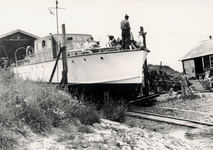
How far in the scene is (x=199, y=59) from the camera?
24594mm

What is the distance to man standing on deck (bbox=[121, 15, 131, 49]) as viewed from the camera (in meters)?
10.6

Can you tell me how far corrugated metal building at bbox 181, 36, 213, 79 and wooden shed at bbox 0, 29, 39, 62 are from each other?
15069 millimetres

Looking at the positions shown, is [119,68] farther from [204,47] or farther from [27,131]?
[204,47]

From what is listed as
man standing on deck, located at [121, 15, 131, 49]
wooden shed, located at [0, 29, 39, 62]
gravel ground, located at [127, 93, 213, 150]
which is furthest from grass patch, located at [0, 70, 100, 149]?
wooden shed, located at [0, 29, 39, 62]

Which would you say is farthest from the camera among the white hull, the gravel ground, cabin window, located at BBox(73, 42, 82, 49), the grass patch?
cabin window, located at BBox(73, 42, 82, 49)

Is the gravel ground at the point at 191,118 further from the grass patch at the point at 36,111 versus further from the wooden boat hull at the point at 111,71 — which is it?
the grass patch at the point at 36,111

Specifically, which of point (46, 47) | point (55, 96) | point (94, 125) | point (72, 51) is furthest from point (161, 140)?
point (46, 47)

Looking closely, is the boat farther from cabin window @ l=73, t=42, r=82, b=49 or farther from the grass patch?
the grass patch

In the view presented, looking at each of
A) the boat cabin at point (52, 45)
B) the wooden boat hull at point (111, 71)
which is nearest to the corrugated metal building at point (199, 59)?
the boat cabin at point (52, 45)

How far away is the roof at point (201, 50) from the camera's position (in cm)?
2349

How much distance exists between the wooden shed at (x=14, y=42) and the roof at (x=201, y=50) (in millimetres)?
15793

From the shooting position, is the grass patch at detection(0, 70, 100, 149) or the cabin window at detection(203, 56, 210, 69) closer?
the grass patch at detection(0, 70, 100, 149)

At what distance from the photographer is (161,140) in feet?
19.6

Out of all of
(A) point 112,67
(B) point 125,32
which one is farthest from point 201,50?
(A) point 112,67
